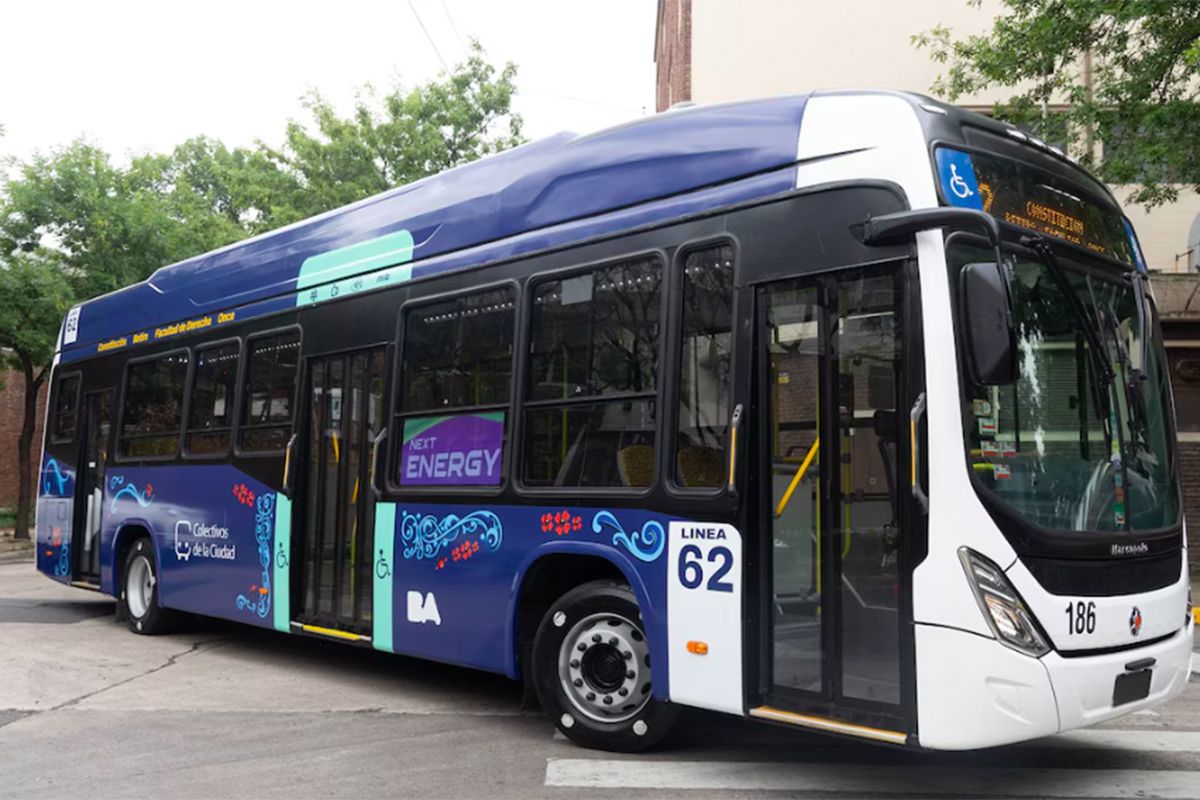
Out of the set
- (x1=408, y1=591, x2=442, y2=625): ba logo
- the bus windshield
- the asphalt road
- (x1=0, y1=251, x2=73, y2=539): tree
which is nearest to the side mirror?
the bus windshield

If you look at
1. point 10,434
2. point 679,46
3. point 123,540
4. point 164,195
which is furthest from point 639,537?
point 10,434

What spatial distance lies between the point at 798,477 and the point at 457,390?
2.58 meters

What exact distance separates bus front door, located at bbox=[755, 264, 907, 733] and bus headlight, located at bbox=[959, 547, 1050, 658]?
12.3 inches

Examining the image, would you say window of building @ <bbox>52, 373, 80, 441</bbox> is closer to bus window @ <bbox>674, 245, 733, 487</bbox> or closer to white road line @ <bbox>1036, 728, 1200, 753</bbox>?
bus window @ <bbox>674, 245, 733, 487</bbox>

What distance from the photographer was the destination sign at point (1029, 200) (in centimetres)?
487

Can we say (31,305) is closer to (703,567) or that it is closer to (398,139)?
(398,139)

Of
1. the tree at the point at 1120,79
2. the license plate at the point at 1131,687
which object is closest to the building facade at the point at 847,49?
the tree at the point at 1120,79

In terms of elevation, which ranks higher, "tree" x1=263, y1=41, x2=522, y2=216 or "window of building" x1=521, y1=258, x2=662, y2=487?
"tree" x1=263, y1=41, x2=522, y2=216

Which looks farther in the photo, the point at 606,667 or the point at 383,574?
the point at 383,574

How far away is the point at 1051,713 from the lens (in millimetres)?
4430

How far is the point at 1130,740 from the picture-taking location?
6.20 metres

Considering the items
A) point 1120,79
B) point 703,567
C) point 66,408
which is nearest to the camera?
point 703,567

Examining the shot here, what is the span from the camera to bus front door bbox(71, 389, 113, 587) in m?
11.1

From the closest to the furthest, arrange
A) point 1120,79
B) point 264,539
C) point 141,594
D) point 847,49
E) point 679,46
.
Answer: point 264,539
point 141,594
point 1120,79
point 847,49
point 679,46
